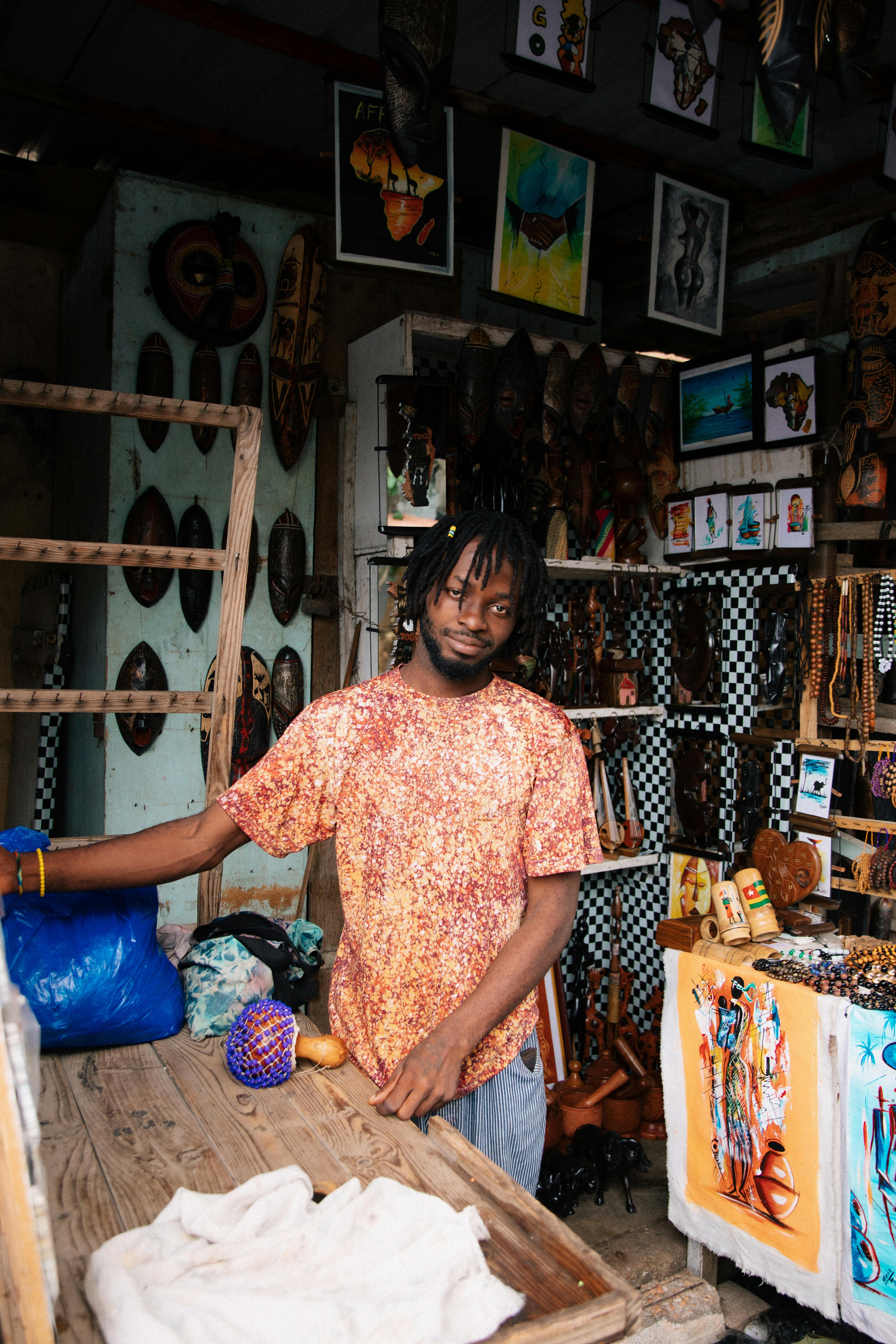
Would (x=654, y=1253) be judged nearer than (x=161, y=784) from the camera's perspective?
Yes

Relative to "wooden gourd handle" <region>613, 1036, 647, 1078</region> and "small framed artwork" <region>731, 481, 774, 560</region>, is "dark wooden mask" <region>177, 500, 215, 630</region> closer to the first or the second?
"small framed artwork" <region>731, 481, 774, 560</region>

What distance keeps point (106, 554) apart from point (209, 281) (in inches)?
83.3

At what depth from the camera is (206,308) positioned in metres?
3.77

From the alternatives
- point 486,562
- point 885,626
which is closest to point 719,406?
point 885,626

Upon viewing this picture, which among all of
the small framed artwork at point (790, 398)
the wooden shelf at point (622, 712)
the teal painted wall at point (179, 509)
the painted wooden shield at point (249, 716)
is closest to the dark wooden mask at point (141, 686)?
the teal painted wall at point (179, 509)

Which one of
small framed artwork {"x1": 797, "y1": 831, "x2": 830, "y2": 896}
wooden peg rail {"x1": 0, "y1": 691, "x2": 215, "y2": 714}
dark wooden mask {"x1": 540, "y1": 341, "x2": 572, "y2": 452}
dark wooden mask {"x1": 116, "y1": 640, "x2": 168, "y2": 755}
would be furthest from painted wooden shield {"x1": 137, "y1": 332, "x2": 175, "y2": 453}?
small framed artwork {"x1": 797, "y1": 831, "x2": 830, "y2": 896}

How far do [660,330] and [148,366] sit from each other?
6.63 ft

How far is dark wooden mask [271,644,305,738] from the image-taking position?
393 centimetres

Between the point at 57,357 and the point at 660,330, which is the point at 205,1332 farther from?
the point at 57,357

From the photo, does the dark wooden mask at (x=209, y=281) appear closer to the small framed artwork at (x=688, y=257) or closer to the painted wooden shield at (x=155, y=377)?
the painted wooden shield at (x=155, y=377)

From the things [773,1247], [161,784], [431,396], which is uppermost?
[431,396]

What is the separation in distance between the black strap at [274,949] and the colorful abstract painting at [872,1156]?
4.63 feet

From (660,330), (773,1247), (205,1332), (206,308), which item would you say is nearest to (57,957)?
(205,1332)

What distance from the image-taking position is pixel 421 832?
1.64m
